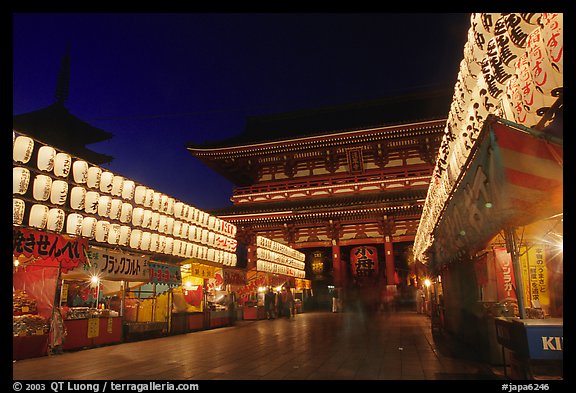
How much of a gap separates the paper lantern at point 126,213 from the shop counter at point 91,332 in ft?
10.1

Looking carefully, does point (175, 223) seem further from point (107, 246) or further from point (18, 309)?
point (18, 309)

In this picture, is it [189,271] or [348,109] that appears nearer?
[189,271]

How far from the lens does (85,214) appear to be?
10.5 m

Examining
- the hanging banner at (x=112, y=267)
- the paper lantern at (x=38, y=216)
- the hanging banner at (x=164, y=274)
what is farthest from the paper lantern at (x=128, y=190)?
the paper lantern at (x=38, y=216)

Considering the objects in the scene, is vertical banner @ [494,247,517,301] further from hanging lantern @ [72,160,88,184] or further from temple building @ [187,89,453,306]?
temple building @ [187,89,453,306]

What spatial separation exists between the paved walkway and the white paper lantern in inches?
151

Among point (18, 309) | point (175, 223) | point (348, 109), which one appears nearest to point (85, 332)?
point (18, 309)

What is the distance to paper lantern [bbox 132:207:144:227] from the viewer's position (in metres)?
12.4

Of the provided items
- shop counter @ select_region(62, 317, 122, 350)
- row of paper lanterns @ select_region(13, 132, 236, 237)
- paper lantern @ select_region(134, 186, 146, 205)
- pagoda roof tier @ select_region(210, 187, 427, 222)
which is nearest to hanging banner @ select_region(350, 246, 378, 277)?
pagoda roof tier @ select_region(210, 187, 427, 222)

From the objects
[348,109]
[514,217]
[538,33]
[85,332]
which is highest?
[348,109]

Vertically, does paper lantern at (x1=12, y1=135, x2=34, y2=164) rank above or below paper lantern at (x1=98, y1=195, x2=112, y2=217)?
above

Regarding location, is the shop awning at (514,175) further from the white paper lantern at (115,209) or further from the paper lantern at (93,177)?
the white paper lantern at (115,209)

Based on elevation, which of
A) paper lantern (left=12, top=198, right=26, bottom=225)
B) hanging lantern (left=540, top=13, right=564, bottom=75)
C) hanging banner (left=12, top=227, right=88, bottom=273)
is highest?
hanging lantern (left=540, top=13, right=564, bottom=75)
